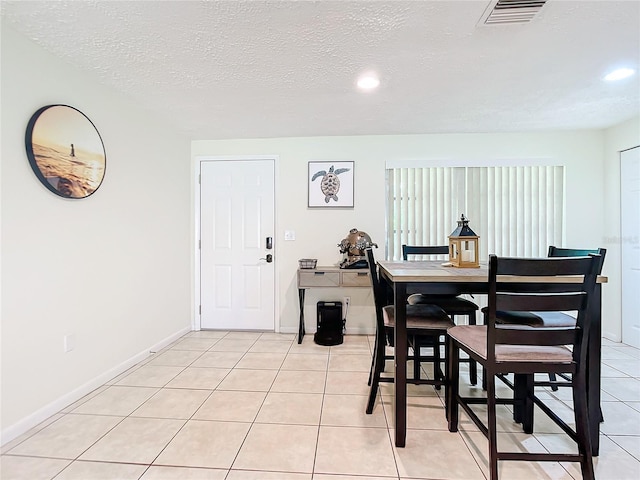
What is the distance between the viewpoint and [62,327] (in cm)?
208

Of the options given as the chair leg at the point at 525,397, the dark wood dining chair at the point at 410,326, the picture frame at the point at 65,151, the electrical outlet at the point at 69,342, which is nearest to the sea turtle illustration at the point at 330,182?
the dark wood dining chair at the point at 410,326

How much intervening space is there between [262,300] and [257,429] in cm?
199

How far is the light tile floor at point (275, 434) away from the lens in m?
1.52

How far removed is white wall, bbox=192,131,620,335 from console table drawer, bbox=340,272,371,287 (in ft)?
1.35

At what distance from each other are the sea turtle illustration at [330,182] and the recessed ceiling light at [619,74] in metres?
2.27

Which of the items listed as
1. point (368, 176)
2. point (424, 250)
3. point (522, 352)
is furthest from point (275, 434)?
point (368, 176)

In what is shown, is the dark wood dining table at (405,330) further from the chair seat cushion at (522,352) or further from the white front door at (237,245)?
the white front door at (237,245)

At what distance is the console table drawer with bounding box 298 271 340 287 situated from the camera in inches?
131

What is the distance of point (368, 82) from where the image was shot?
236cm

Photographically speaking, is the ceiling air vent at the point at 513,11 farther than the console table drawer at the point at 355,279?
No

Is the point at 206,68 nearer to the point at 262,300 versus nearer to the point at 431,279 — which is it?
the point at 431,279

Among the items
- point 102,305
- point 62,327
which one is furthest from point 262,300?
point 62,327

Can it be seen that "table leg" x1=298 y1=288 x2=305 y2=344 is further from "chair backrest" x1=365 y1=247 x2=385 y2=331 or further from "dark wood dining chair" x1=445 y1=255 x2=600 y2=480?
"dark wood dining chair" x1=445 y1=255 x2=600 y2=480

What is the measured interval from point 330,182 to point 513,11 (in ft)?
7.55
